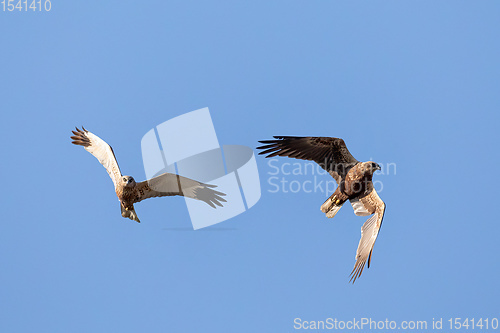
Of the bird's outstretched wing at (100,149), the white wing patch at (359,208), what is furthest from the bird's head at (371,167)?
the bird's outstretched wing at (100,149)

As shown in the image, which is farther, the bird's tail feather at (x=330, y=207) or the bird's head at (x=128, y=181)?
the bird's head at (x=128, y=181)

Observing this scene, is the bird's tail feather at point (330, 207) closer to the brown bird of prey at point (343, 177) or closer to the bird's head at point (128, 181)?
the brown bird of prey at point (343, 177)

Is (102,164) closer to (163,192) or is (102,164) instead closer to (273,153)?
(163,192)

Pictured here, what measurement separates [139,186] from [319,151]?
3755 millimetres

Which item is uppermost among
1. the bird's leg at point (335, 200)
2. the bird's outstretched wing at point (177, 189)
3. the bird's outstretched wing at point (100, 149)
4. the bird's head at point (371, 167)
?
the bird's outstretched wing at point (100, 149)

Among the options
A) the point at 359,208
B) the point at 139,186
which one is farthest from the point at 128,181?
the point at 359,208

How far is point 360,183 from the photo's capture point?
12.5 metres

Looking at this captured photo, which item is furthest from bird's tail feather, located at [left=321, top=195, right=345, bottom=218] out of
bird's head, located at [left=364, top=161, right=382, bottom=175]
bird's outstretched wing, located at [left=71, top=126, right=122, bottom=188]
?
bird's outstretched wing, located at [left=71, top=126, right=122, bottom=188]

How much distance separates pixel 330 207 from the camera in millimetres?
12719

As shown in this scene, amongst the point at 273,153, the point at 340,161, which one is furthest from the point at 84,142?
the point at 340,161

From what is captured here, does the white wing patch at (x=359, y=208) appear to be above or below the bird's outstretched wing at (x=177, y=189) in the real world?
below

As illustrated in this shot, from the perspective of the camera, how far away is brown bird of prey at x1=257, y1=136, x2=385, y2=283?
40.9ft

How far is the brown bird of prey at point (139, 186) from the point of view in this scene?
1313cm

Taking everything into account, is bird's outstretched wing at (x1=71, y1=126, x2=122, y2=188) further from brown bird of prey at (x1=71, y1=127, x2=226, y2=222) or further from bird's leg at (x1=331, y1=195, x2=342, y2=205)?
bird's leg at (x1=331, y1=195, x2=342, y2=205)
